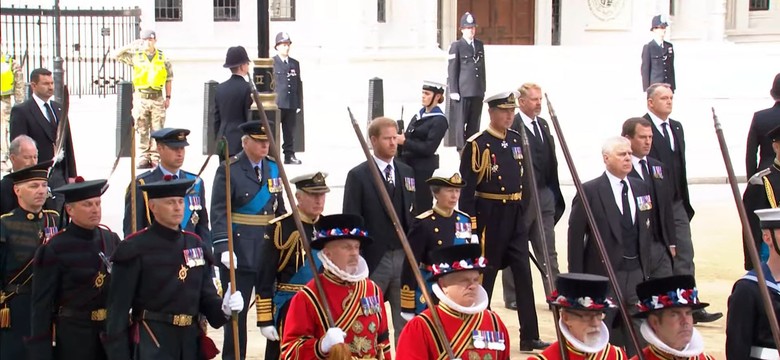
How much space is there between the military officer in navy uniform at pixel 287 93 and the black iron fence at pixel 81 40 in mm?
7283

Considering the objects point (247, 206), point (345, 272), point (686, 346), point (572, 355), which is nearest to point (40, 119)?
point (247, 206)

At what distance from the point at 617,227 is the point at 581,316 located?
3929 mm

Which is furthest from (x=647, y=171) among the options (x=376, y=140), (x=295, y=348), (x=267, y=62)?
(x=267, y=62)

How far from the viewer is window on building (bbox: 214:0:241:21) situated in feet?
101

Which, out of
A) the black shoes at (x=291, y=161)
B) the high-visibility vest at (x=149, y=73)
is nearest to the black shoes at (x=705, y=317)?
the black shoes at (x=291, y=161)

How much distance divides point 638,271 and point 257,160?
9.17 feet

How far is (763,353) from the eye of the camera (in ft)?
22.7

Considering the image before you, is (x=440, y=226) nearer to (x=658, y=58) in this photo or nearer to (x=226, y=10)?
(x=658, y=58)

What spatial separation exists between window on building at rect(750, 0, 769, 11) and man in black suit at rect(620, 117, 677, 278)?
3132cm

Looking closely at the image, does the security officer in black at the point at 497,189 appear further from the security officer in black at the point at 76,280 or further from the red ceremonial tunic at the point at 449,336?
the red ceremonial tunic at the point at 449,336

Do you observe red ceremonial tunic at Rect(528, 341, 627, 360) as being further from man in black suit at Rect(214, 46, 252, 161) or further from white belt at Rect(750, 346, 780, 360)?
man in black suit at Rect(214, 46, 252, 161)

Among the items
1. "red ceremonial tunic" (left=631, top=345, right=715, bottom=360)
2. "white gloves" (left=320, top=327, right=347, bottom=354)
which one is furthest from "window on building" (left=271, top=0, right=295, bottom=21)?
"red ceremonial tunic" (left=631, top=345, right=715, bottom=360)

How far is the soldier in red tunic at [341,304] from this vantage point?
7.66 m

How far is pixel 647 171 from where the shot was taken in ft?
35.6
